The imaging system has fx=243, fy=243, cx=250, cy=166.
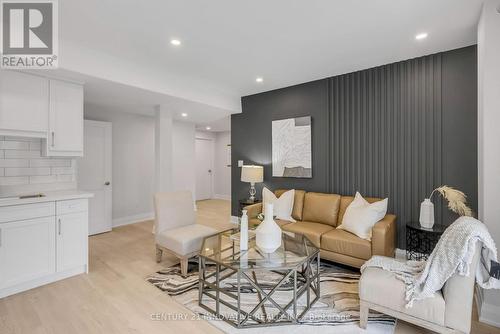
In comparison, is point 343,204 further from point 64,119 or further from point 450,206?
point 64,119

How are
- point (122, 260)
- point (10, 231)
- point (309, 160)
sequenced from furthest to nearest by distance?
point (309, 160)
point (122, 260)
point (10, 231)

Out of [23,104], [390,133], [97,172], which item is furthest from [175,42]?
[97,172]

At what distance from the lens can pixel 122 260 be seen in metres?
3.20

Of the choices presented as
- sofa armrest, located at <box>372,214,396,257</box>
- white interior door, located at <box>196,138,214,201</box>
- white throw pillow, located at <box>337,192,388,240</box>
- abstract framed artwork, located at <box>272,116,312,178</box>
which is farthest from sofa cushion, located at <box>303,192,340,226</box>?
white interior door, located at <box>196,138,214,201</box>

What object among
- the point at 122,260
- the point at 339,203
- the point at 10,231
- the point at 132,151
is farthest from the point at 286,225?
the point at 132,151

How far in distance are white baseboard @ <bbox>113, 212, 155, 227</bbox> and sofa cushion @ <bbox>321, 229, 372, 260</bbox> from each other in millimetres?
3967

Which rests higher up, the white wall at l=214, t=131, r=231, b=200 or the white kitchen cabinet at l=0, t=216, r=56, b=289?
the white wall at l=214, t=131, r=231, b=200

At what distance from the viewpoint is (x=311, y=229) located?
3.13 meters

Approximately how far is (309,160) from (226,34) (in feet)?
7.54

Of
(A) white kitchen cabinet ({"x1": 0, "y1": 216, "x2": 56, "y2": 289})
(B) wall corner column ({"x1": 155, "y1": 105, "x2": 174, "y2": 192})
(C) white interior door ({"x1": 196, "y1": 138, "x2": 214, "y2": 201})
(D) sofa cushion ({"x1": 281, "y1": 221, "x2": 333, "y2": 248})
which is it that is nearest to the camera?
(A) white kitchen cabinet ({"x1": 0, "y1": 216, "x2": 56, "y2": 289})

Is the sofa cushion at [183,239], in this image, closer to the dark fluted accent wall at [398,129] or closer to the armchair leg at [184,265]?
the armchair leg at [184,265]

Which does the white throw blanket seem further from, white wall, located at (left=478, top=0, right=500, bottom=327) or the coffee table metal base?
the coffee table metal base

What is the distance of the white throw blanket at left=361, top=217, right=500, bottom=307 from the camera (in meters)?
1.53

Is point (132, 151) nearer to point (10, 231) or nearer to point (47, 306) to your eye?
point (10, 231)
